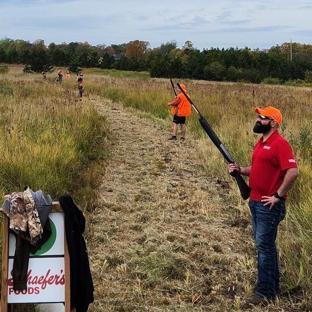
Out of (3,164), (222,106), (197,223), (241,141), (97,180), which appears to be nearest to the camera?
(197,223)

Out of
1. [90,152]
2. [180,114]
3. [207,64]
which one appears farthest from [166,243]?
[207,64]

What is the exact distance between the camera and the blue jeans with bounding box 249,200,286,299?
5031mm

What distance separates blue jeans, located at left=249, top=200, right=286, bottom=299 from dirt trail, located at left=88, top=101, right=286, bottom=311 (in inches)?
11.2

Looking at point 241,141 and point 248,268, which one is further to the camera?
point 241,141

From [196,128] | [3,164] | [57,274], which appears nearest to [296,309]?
[57,274]

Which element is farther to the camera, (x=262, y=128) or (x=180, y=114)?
(x=180, y=114)

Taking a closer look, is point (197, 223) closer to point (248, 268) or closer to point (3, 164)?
point (248, 268)

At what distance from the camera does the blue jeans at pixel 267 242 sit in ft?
16.5

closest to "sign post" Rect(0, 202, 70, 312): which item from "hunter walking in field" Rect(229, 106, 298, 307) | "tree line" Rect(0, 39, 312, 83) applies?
"hunter walking in field" Rect(229, 106, 298, 307)

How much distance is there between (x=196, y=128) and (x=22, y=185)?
28.7 ft

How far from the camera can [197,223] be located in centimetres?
737

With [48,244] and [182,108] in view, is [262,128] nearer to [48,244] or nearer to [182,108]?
[48,244]

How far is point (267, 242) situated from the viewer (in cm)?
506

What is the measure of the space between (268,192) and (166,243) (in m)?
1.90
